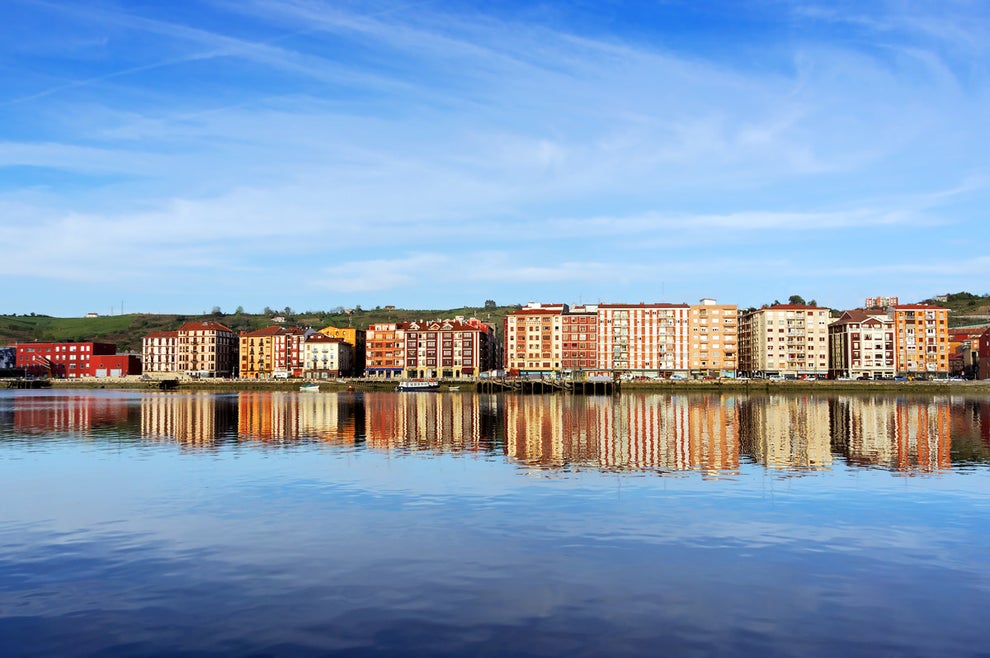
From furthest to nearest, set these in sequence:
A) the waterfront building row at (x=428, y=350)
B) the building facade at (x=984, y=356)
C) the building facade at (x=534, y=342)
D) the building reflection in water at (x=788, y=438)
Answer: the waterfront building row at (x=428, y=350)
the building facade at (x=534, y=342)
the building facade at (x=984, y=356)
the building reflection in water at (x=788, y=438)

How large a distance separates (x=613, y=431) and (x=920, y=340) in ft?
455

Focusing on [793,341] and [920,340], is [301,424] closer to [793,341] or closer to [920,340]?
[793,341]

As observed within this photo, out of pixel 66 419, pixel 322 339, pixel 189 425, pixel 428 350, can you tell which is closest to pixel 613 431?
pixel 189 425

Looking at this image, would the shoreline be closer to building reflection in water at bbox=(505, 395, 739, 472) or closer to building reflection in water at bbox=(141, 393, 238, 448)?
building reflection in water at bbox=(505, 395, 739, 472)

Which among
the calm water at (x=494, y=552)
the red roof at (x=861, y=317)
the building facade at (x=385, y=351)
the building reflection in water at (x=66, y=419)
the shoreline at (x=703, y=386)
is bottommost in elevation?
the shoreline at (x=703, y=386)

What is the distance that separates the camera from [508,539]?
74.8 ft

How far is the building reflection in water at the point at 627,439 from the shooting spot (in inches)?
1618

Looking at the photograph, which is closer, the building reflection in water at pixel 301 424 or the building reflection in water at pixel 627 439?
the building reflection in water at pixel 627 439

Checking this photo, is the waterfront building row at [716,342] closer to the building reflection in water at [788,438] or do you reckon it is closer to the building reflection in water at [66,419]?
the building reflection in water at [788,438]

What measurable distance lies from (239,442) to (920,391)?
419ft

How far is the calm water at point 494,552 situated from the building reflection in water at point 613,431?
953mm

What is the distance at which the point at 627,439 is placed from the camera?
175 ft

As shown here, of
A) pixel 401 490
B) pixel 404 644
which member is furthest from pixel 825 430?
pixel 404 644

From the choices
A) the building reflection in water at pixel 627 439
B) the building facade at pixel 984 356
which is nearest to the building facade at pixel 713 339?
the building facade at pixel 984 356
